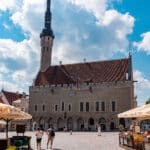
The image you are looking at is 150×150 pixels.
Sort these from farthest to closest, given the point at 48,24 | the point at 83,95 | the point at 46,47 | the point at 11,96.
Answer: the point at 11,96 < the point at 48,24 < the point at 46,47 < the point at 83,95

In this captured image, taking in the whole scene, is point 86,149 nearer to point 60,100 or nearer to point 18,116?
point 18,116

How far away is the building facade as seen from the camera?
2183 inches

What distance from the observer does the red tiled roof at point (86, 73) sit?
5731 cm

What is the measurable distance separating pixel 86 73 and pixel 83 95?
4153 mm

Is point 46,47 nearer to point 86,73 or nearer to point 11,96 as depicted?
point 86,73

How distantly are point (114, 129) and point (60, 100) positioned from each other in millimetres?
11678

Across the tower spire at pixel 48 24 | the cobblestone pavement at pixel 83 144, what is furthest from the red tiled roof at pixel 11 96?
the cobblestone pavement at pixel 83 144

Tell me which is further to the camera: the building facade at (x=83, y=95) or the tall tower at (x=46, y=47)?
the tall tower at (x=46, y=47)

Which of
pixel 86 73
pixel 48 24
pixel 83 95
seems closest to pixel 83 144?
pixel 83 95

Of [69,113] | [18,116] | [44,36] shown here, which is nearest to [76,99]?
[69,113]

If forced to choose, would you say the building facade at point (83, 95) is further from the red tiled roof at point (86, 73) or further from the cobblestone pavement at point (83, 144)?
the cobblestone pavement at point (83, 144)

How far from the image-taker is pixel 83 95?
5900 centimetres

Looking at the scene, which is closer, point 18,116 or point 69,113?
point 18,116

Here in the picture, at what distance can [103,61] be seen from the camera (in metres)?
61.2
